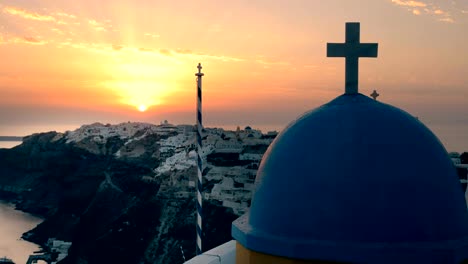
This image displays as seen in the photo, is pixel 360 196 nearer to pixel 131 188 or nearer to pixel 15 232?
pixel 131 188

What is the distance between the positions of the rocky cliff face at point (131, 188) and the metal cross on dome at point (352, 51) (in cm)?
2247

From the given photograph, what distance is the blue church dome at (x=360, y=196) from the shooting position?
4656 millimetres

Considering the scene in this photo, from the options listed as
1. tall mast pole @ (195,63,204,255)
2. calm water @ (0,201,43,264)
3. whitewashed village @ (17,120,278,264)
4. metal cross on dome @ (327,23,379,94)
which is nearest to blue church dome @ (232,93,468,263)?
metal cross on dome @ (327,23,379,94)

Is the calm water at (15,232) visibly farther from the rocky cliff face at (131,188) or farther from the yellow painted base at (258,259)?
the yellow painted base at (258,259)

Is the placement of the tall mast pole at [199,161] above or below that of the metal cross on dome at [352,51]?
below

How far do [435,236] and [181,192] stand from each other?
50.5 metres

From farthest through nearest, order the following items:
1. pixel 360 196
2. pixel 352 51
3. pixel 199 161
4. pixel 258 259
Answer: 1. pixel 199 161
2. pixel 352 51
3. pixel 258 259
4. pixel 360 196

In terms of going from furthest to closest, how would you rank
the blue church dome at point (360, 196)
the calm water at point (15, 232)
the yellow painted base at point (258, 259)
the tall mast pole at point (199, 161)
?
1. the calm water at point (15, 232)
2. the tall mast pole at point (199, 161)
3. the yellow painted base at point (258, 259)
4. the blue church dome at point (360, 196)

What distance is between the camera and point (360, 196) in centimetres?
470

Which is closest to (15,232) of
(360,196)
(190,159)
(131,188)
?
(131,188)

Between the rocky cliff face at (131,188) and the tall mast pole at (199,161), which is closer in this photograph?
the tall mast pole at (199,161)

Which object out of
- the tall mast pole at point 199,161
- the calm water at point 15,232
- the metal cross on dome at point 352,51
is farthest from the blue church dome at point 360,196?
the calm water at point 15,232

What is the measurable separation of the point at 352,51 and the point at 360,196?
5.49ft

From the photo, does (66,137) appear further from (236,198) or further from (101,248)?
(236,198)
